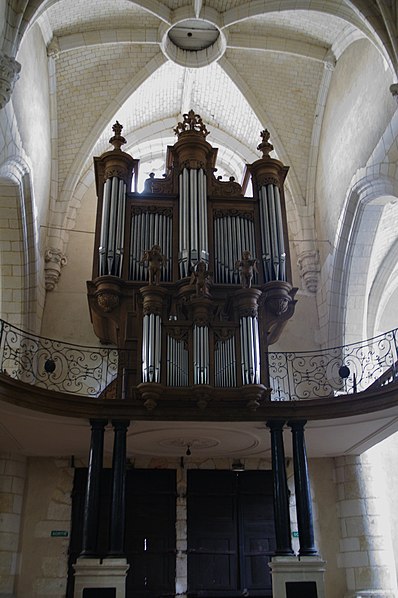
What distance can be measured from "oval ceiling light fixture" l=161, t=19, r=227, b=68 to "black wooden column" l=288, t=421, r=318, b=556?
807cm

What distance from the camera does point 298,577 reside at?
8.77 meters

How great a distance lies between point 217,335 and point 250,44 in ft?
22.8

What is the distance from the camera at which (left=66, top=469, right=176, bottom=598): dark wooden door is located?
36.2 ft

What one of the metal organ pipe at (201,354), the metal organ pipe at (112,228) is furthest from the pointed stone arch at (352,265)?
the metal organ pipe at (112,228)

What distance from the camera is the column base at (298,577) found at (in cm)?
872

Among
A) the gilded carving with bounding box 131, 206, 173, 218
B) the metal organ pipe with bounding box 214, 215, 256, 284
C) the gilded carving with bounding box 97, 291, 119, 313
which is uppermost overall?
the gilded carving with bounding box 131, 206, 173, 218

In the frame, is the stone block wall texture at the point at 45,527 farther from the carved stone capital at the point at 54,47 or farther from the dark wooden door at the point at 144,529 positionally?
the carved stone capital at the point at 54,47

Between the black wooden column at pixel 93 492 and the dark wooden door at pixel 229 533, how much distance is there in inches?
118

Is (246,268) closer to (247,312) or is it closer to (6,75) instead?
(247,312)

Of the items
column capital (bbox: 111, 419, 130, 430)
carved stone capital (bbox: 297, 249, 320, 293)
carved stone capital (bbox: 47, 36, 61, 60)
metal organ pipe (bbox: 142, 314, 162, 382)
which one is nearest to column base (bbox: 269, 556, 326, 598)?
column capital (bbox: 111, 419, 130, 430)

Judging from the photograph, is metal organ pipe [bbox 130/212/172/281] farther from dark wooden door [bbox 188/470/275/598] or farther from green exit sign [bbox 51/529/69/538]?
green exit sign [bbox 51/529/69/538]

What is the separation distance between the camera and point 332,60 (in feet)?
43.2

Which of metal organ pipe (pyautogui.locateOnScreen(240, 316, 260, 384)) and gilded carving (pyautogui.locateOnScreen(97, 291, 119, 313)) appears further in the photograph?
gilded carving (pyautogui.locateOnScreen(97, 291, 119, 313))

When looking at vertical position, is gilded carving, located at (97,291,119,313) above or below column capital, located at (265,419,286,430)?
above
